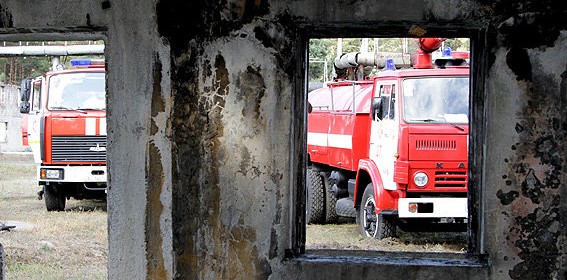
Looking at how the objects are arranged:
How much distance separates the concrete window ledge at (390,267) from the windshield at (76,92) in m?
8.46

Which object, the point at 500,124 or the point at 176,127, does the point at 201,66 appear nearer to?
the point at 176,127

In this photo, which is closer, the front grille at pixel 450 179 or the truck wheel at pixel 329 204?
the front grille at pixel 450 179

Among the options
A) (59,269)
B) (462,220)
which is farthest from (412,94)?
(59,269)

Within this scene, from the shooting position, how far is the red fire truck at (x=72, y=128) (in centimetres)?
1195

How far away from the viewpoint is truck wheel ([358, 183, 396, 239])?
9.37m

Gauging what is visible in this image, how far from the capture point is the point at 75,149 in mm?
12000

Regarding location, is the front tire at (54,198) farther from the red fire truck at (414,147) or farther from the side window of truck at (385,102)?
the side window of truck at (385,102)

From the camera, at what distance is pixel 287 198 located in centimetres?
433

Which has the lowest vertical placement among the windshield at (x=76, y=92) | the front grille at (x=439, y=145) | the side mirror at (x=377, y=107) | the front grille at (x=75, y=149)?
the front grille at (x=75, y=149)

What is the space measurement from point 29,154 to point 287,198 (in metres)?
26.2

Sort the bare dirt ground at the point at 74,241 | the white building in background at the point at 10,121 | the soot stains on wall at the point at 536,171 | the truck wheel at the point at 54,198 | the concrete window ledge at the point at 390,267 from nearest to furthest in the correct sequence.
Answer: the soot stains on wall at the point at 536,171, the concrete window ledge at the point at 390,267, the bare dirt ground at the point at 74,241, the truck wheel at the point at 54,198, the white building in background at the point at 10,121

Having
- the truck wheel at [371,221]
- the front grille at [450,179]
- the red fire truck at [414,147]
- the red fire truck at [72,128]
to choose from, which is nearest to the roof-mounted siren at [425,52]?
the red fire truck at [414,147]

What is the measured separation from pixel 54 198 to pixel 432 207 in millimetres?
6751

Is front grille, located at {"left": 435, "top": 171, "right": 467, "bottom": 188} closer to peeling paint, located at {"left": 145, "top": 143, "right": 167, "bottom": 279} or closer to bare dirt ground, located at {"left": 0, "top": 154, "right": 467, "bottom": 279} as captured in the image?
bare dirt ground, located at {"left": 0, "top": 154, "right": 467, "bottom": 279}
